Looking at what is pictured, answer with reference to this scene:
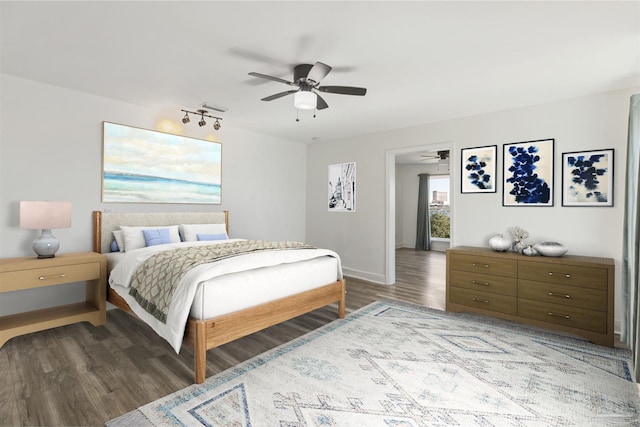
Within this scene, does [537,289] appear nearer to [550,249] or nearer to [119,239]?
[550,249]

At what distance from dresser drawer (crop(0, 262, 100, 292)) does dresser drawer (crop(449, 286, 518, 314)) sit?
4062mm

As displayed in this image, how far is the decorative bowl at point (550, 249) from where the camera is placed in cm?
337

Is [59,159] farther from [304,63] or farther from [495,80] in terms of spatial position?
[495,80]

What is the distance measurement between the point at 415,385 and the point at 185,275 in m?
1.92

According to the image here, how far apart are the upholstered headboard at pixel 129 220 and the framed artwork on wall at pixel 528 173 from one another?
162 inches

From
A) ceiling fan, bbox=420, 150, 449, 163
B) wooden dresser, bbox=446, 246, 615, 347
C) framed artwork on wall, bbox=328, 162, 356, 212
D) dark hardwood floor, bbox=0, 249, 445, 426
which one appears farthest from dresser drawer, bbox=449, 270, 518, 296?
ceiling fan, bbox=420, 150, 449, 163

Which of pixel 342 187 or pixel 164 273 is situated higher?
pixel 342 187

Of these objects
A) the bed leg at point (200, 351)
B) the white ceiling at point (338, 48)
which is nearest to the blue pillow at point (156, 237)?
the white ceiling at point (338, 48)

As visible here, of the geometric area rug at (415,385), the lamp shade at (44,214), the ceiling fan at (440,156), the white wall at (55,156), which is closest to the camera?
the geometric area rug at (415,385)

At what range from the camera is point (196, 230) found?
4.32 m

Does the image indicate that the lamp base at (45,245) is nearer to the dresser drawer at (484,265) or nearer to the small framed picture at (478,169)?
the dresser drawer at (484,265)

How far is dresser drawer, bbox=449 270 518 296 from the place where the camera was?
351 centimetres

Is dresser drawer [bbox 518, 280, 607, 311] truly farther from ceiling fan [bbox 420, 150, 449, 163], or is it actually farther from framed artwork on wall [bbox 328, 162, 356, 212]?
ceiling fan [bbox 420, 150, 449, 163]

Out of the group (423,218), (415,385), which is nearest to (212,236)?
(415,385)
